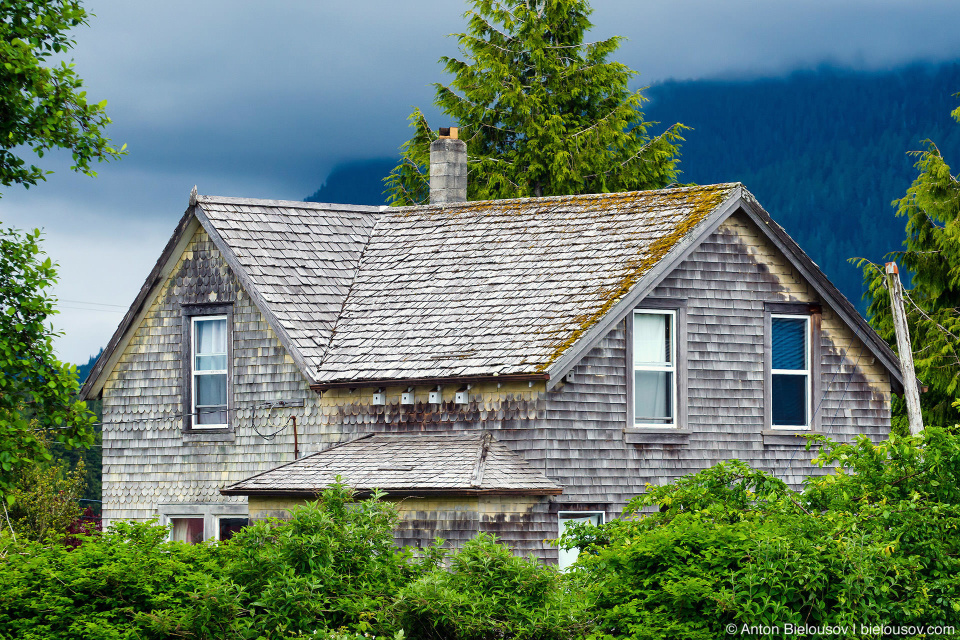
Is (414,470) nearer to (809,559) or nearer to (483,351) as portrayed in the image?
(483,351)

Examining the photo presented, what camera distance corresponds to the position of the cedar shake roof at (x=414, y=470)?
671 inches

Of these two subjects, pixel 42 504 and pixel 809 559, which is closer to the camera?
pixel 809 559

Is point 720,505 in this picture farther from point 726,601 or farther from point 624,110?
point 624,110

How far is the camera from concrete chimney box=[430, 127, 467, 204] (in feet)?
83.4

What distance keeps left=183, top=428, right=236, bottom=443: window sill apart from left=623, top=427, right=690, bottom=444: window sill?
6.94 metres

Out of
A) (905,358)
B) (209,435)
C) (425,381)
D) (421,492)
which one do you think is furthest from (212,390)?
(905,358)

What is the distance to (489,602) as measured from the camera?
10164 mm

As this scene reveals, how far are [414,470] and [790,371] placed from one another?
6.98 meters

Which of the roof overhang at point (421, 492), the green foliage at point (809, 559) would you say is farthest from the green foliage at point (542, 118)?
the green foliage at point (809, 559)

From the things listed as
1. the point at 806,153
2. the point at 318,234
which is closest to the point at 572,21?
the point at 318,234

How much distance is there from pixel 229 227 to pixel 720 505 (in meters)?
12.9

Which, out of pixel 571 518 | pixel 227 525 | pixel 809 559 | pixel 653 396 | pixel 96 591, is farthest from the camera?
pixel 227 525

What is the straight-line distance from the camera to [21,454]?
1745 centimetres

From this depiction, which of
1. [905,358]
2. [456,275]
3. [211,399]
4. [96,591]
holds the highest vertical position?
[456,275]
